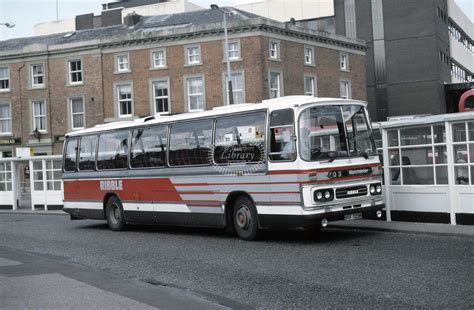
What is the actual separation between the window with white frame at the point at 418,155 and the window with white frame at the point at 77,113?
37.2m

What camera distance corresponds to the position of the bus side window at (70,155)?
19.1m

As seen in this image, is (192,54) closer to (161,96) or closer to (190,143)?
(161,96)

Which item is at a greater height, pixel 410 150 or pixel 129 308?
pixel 410 150

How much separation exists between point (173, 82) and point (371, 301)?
39.3 meters

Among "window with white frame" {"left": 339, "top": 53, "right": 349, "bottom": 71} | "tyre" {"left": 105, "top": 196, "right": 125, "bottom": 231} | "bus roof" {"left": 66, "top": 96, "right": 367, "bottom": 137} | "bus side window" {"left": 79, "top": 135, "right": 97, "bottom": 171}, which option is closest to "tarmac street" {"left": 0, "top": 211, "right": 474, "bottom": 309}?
"tyre" {"left": 105, "top": 196, "right": 125, "bottom": 231}

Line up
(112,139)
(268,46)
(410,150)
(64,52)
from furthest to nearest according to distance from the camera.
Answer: (64,52), (268,46), (112,139), (410,150)

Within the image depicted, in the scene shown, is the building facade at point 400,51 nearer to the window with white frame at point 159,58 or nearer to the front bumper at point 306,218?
the window with white frame at point 159,58

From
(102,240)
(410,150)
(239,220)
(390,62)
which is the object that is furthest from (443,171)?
(390,62)

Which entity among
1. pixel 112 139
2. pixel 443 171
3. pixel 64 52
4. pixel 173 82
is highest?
pixel 64 52

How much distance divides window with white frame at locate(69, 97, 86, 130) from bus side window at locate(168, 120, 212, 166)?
115ft

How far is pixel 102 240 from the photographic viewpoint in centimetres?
1508

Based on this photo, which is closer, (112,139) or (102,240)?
(102,240)

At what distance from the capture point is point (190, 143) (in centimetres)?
1463

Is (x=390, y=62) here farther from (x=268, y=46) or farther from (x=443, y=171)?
(x=443, y=171)
